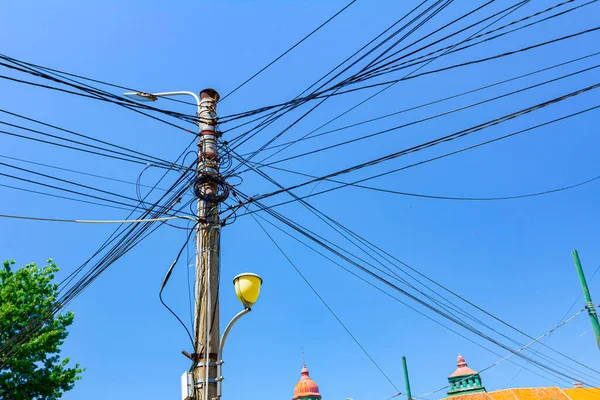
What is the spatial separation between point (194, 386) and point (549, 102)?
5.22m

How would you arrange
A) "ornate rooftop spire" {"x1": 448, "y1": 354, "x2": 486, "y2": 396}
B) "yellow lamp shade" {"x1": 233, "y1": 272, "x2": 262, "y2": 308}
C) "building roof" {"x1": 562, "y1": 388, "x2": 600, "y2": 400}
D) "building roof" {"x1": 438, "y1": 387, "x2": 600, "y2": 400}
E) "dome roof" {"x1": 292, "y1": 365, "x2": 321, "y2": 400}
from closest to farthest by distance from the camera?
"yellow lamp shade" {"x1": 233, "y1": 272, "x2": 262, "y2": 308} < "building roof" {"x1": 438, "y1": 387, "x2": 600, "y2": 400} < "building roof" {"x1": 562, "y1": 388, "x2": 600, "y2": 400} < "ornate rooftop spire" {"x1": 448, "y1": 354, "x2": 486, "y2": 396} < "dome roof" {"x1": 292, "y1": 365, "x2": 321, "y2": 400}

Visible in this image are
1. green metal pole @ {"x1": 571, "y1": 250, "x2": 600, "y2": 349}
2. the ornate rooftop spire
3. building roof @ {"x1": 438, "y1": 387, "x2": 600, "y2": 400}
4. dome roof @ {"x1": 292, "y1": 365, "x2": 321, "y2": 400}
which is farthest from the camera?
dome roof @ {"x1": 292, "y1": 365, "x2": 321, "y2": 400}

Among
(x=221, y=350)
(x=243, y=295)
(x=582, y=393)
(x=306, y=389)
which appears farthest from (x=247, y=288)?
(x=306, y=389)

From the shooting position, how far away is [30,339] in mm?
15086

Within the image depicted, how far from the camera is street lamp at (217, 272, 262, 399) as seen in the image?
5465mm

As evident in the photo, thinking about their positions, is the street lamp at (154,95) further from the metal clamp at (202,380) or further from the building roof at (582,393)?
the building roof at (582,393)

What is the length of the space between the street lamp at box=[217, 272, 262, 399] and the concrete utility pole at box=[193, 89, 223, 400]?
0.07 meters

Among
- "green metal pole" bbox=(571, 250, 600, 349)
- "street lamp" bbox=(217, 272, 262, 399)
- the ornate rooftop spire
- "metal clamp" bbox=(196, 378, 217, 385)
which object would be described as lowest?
"metal clamp" bbox=(196, 378, 217, 385)

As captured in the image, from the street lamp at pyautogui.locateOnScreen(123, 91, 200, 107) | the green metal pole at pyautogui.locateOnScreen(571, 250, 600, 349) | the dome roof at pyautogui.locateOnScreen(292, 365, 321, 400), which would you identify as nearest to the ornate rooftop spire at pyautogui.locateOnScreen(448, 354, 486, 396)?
the dome roof at pyautogui.locateOnScreen(292, 365, 321, 400)

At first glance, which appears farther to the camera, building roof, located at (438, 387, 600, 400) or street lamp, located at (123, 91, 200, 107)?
building roof, located at (438, 387, 600, 400)

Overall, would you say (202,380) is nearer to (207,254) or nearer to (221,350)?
(221,350)

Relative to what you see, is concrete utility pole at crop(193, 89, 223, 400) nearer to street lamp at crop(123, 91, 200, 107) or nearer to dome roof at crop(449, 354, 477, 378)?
street lamp at crop(123, 91, 200, 107)

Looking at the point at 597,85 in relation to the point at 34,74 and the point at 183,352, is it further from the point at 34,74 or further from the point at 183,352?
the point at 34,74

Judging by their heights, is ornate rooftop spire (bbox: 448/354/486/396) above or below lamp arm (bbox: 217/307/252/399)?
above
